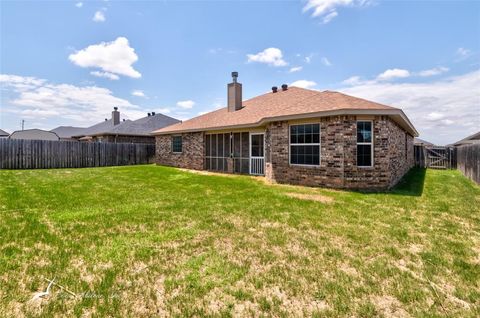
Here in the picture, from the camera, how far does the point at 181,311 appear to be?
7.61 feet

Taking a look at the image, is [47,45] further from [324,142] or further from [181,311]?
[181,311]

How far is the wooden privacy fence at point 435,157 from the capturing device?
1838 centimetres

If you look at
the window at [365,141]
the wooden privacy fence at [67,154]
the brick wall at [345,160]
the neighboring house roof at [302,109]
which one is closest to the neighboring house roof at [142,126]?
the wooden privacy fence at [67,154]

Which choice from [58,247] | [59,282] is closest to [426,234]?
[59,282]

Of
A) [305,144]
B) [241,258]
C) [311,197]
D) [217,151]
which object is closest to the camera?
[241,258]

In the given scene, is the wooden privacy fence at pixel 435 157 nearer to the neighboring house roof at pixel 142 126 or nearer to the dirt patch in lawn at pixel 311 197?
the dirt patch in lawn at pixel 311 197

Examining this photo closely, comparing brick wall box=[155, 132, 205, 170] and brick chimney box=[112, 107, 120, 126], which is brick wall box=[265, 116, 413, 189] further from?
brick chimney box=[112, 107, 120, 126]

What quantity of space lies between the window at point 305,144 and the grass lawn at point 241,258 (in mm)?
3082

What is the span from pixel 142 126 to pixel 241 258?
25.0 m

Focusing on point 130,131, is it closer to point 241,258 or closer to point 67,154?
point 67,154

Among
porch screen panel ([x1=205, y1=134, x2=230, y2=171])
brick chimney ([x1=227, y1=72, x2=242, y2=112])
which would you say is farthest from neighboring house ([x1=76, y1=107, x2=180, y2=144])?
porch screen panel ([x1=205, y1=134, x2=230, y2=171])

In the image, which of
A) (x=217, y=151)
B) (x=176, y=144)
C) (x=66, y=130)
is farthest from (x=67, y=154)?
(x=66, y=130)

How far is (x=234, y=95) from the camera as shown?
16.9m

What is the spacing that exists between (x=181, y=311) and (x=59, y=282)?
160 centimetres
